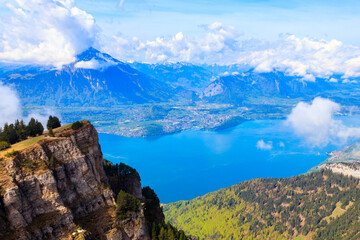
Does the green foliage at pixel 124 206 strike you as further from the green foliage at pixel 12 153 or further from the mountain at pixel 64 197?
the green foliage at pixel 12 153

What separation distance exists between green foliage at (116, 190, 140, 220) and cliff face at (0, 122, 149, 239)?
3.46 ft

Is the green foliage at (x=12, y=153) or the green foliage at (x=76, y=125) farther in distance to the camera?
the green foliage at (x=76, y=125)

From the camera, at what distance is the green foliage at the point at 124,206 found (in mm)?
43812

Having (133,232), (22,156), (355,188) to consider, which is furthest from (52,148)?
(355,188)

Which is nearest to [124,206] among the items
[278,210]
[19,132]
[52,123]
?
[52,123]

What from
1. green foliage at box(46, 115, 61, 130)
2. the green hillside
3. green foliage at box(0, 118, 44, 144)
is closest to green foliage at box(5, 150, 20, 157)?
green foliage at box(0, 118, 44, 144)

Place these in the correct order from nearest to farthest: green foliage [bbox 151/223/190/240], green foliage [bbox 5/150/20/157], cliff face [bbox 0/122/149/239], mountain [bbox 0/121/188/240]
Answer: cliff face [bbox 0/122/149/239]
mountain [bbox 0/121/188/240]
green foliage [bbox 5/150/20/157]
green foliage [bbox 151/223/190/240]

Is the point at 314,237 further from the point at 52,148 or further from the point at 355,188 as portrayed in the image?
the point at 52,148

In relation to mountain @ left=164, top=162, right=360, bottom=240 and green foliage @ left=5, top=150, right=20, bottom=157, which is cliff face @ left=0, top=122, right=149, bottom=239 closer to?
green foliage @ left=5, top=150, right=20, bottom=157

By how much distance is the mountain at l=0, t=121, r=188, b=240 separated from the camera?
34469 millimetres

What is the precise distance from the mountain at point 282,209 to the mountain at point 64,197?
330 feet

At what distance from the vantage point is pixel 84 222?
40.9m

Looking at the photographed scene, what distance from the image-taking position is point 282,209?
143 m

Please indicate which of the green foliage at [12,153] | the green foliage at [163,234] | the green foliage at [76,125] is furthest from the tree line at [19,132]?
the green foliage at [163,234]
